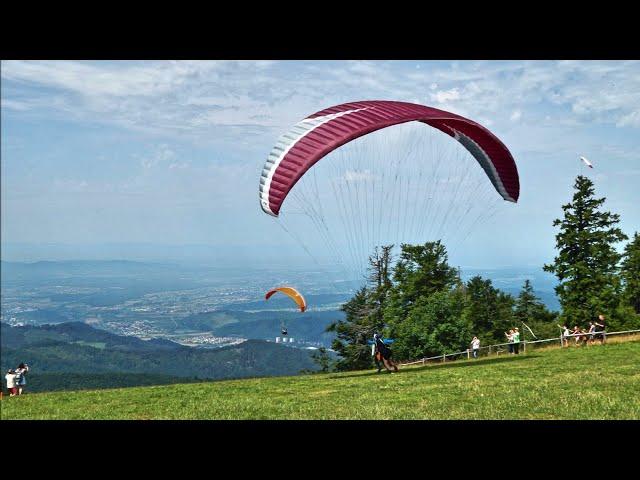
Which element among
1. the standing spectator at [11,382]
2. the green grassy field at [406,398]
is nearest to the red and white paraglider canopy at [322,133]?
the green grassy field at [406,398]

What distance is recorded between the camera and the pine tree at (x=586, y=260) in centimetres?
4375

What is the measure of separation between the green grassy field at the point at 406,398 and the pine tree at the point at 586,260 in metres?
22.6

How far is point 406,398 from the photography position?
1504 cm

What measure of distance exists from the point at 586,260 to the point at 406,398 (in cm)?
3333

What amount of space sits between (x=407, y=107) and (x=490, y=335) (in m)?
50.9

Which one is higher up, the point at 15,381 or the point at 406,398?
the point at 406,398

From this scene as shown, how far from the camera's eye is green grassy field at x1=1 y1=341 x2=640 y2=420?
12.9 metres

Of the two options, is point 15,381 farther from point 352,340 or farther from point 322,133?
point 352,340

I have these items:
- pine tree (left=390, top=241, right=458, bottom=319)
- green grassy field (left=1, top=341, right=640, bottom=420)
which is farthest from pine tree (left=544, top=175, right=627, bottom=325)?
green grassy field (left=1, top=341, right=640, bottom=420)

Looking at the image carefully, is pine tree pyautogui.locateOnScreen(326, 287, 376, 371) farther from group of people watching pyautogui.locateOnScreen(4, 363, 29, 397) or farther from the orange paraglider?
group of people watching pyautogui.locateOnScreen(4, 363, 29, 397)

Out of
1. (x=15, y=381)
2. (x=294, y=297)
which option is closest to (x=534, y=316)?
(x=294, y=297)

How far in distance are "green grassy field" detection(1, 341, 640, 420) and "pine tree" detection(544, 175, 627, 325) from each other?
22552 mm
